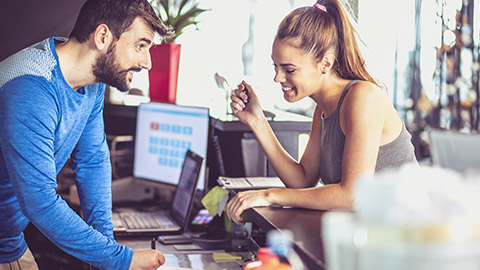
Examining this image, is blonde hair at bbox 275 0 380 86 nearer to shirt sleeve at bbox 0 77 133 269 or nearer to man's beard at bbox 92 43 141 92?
man's beard at bbox 92 43 141 92

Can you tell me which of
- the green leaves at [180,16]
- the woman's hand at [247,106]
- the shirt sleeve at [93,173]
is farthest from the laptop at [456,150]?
the green leaves at [180,16]

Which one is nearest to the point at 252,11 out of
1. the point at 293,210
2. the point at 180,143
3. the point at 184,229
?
the point at 180,143

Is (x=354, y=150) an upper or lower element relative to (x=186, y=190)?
upper

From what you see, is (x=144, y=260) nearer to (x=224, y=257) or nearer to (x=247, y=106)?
(x=224, y=257)

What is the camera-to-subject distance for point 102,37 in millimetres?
1810

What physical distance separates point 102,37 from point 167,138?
104cm

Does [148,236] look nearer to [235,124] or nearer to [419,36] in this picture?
[235,124]

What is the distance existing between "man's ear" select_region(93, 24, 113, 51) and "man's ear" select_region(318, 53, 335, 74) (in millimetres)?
719

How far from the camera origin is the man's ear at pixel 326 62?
1.77 metres

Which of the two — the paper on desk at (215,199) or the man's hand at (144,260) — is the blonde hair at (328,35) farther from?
the man's hand at (144,260)

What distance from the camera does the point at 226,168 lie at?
8.57 feet

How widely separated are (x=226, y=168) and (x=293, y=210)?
106 cm

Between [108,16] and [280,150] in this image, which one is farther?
[280,150]

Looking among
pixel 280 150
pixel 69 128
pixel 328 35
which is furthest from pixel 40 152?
pixel 328 35
